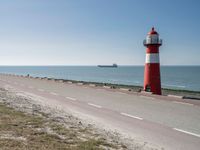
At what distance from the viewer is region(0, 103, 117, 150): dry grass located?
545 cm

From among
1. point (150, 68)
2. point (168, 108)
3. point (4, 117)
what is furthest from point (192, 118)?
point (150, 68)

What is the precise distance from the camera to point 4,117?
8.20 meters

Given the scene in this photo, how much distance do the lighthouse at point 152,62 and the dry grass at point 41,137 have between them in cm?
1128

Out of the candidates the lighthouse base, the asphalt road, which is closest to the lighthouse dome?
the lighthouse base

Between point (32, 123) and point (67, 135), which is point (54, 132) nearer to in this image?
point (67, 135)

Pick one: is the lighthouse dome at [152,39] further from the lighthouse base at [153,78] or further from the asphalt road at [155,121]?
the asphalt road at [155,121]

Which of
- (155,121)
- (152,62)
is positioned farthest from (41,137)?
(152,62)

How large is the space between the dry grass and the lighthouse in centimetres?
1128

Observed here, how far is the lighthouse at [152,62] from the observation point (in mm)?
18016

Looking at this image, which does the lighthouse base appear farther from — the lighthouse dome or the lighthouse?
the lighthouse dome

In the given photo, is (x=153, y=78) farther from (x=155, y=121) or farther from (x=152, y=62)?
(x=155, y=121)

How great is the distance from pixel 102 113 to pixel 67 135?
4508 millimetres

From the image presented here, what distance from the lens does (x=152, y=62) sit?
18031mm

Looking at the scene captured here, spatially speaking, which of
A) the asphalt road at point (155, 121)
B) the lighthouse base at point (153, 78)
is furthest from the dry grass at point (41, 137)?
the lighthouse base at point (153, 78)
